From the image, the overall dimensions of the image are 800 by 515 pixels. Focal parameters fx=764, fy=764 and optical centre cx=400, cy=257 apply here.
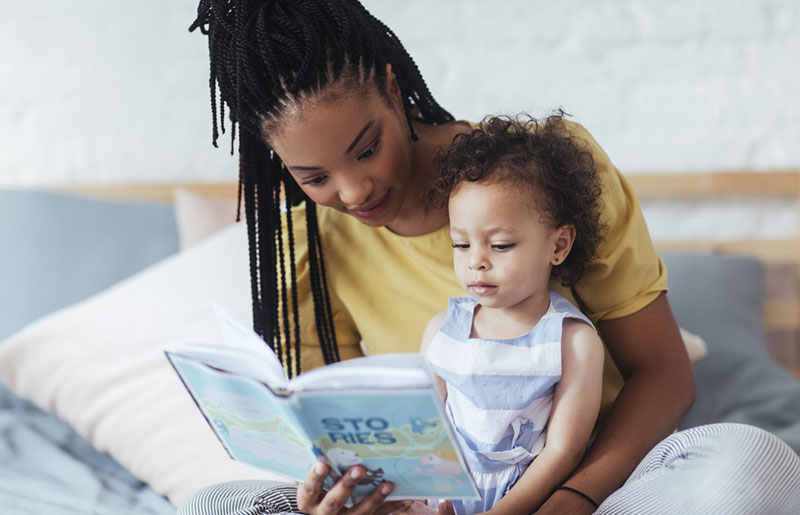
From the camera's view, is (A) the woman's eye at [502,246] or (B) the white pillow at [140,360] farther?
(B) the white pillow at [140,360]

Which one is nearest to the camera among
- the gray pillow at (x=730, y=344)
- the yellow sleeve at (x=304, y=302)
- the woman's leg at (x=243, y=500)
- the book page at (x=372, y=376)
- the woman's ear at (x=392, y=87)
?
the book page at (x=372, y=376)

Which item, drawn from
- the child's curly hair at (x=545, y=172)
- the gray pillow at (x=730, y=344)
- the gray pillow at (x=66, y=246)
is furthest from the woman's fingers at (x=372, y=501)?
the gray pillow at (x=66, y=246)

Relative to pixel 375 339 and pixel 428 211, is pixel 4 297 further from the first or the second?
pixel 428 211

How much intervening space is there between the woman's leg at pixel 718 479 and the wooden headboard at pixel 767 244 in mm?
960

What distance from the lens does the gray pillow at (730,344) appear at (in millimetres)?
1305

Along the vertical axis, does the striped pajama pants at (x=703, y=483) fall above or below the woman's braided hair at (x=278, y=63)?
below

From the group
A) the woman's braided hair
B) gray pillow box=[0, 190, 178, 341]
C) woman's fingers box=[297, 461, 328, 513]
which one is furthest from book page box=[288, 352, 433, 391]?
gray pillow box=[0, 190, 178, 341]

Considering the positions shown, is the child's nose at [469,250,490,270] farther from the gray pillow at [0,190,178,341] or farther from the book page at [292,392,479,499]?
the gray pillow at [0,190,178,341]

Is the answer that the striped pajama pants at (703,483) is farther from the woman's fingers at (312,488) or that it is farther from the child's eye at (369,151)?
the child's eye at (369,151)

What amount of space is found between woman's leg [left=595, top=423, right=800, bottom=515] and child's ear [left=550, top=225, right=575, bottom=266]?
24 centimetres

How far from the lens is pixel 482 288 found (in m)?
0.86

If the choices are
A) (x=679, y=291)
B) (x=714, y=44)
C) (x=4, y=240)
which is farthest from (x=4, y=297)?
(x=714, y=44)

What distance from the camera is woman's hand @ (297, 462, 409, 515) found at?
73 cm

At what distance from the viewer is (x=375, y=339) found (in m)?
1.14
